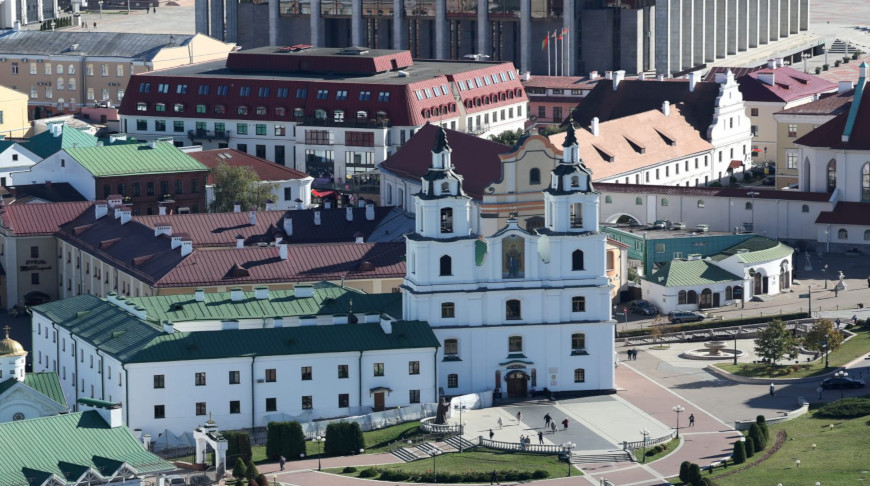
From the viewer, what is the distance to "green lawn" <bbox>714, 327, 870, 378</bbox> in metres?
177

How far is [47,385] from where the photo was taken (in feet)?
520

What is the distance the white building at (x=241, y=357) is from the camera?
534 feet

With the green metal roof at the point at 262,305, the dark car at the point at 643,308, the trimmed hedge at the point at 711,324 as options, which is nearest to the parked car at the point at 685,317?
the trimmed hedge at the point at 711,324

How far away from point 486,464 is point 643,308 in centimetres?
4433

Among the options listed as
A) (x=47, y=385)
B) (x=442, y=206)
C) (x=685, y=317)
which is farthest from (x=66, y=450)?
(x=685, y=317)

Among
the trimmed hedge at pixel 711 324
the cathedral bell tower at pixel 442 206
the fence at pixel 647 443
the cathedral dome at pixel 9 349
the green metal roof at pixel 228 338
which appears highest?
the cathedral bell tower at pixel 442 206

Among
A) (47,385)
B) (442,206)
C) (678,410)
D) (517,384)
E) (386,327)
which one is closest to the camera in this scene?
(47,385)

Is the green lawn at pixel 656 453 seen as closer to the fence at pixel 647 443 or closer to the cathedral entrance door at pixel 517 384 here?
the fence at pixel 647 443

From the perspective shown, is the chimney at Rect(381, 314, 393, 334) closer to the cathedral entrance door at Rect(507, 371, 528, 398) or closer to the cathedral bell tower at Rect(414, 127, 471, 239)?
the cathedral bell tower at Rect(414, 127, 471, 239)

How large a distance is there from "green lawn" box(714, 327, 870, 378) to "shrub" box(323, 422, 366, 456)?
2990 centimetres

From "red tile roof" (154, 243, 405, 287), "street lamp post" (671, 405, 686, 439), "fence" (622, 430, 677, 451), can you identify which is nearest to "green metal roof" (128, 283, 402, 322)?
"red tile roof" (154, 243, 405, 287)

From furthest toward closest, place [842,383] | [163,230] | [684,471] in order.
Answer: [163,230] → [842,383] → [684,471]

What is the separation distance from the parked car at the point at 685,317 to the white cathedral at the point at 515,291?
2161 cm

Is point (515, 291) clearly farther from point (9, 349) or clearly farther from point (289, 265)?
point (9, 349)
